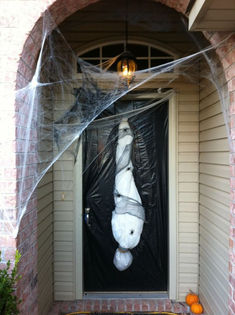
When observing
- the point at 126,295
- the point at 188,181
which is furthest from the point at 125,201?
the point at 126,295

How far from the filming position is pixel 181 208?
2945 millimetres

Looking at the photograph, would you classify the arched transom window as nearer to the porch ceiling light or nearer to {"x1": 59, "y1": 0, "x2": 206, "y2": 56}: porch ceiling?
{"x1": 59, "y1": 0, "x2": 206, "y2": 56}: porch ceiling

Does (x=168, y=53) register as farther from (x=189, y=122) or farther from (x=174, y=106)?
(x=189, y=122)

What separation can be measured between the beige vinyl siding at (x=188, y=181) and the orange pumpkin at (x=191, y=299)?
66 millimetres

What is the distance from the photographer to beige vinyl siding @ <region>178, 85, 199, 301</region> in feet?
9.62

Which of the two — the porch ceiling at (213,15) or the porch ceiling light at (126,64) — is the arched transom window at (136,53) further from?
the porch ceiling at (213,15)

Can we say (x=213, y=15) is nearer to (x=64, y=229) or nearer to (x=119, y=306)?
(x=64, y=229)

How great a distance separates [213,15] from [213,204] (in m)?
1.72

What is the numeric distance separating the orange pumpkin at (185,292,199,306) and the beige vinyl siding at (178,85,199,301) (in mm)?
66

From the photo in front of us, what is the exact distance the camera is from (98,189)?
3.03 m

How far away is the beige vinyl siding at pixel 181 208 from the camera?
2.93m

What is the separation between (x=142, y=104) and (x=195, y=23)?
1507 millimetres

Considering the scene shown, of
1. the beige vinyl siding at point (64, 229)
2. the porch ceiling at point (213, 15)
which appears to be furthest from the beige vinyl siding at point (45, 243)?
the porch ceiling at point (213, 15)

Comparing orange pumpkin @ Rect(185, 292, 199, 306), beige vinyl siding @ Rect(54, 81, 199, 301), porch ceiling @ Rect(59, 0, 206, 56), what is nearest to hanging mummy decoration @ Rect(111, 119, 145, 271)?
beige vinyl siding @ Rect(54, 81, 199, 301)
